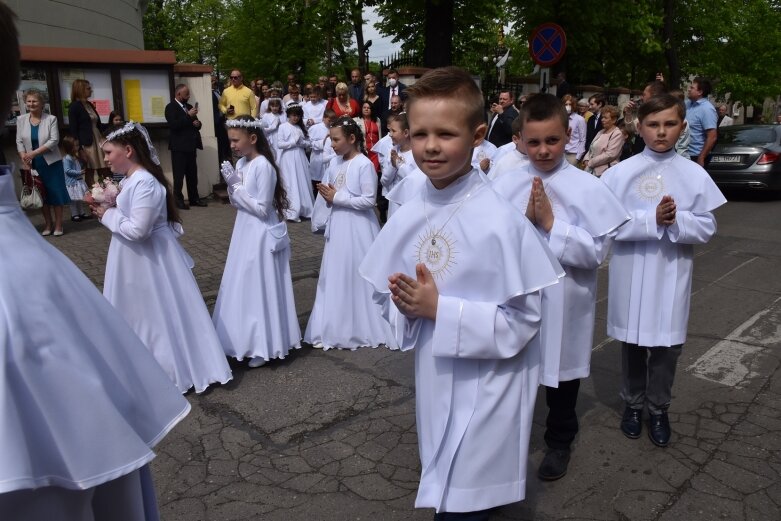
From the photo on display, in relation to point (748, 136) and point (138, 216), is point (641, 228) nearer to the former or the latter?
point (138, 216)

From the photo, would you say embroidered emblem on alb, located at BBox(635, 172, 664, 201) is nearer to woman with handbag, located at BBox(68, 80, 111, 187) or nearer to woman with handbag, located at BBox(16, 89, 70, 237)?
woman with handbag, located at BBox(16, 89, 70, 237)

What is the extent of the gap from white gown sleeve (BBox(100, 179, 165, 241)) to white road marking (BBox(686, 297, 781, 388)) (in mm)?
3999

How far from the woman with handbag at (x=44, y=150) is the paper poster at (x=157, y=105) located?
2440mm

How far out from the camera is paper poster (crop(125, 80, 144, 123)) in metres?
11.8

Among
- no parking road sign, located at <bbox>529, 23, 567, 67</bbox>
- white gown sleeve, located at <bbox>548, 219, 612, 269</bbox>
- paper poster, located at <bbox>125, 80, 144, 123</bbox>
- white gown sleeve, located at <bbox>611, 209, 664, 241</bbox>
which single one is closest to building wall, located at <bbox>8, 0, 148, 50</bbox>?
paper poster, located at <bbox>125, 80, 144, 123</bbox>

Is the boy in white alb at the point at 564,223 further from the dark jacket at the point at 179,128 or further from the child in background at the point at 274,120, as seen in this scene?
the child in background at the point at 274,120

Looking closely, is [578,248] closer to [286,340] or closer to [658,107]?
[658,107]

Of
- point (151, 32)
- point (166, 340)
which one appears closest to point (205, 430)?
point (166, 340)

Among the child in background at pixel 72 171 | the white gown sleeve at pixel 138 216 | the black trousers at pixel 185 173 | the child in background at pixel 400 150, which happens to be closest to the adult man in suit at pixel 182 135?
the black trousers at pixel 185 173

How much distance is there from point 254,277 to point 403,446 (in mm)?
1962

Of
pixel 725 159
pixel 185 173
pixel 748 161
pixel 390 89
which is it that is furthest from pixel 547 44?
pixel 185 173

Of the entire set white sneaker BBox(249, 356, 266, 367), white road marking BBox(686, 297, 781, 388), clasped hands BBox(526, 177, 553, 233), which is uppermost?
clasped hands BBox(526, 177, 553, 233)

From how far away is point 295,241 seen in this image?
991 cm

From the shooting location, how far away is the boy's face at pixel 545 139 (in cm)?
329
